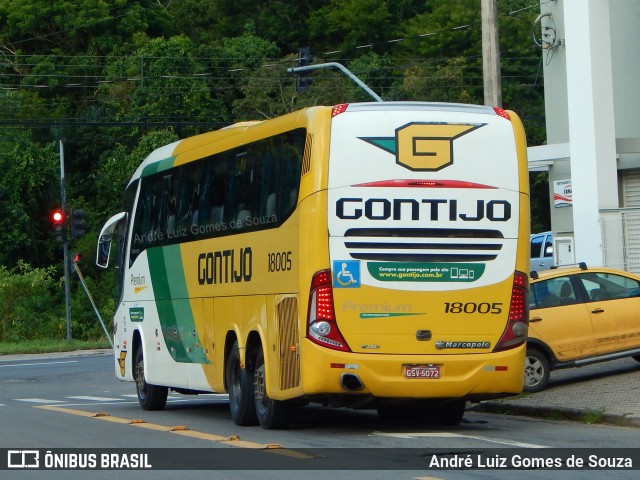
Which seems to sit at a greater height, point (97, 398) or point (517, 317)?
point (517, 317)

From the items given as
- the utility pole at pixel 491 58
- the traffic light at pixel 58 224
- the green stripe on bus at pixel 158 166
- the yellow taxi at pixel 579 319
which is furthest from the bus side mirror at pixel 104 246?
the traffic light at pixel 58 224

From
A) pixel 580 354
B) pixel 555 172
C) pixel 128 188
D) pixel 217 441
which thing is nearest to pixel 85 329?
pixel 555 172

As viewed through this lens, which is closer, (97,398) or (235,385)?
(235,385)

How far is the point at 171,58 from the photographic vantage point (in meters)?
59.7

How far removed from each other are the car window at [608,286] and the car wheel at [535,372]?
1.29 meters

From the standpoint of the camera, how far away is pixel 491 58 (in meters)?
20.8

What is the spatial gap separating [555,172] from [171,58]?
29960 mm

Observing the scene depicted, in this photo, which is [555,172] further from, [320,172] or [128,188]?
[320,172]

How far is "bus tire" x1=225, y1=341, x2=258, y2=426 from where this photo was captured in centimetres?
1592

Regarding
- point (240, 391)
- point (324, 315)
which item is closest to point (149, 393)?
point (240, 391)

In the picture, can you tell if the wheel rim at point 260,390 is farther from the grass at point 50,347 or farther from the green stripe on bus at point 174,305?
the grass at point 50,347

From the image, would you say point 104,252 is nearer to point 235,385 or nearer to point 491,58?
point 235,385

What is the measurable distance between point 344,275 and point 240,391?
280 cm

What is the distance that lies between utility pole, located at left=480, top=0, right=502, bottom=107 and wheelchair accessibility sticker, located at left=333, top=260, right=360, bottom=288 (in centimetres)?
674
